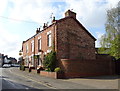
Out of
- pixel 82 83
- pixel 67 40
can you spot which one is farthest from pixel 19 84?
pixel 67 40

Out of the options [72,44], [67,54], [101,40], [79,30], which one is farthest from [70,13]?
[101,40]

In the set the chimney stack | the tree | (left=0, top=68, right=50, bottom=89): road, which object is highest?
the chimney stack

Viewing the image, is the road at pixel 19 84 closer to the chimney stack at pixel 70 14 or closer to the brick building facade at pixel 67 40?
the brick building facade at pixel 67 40

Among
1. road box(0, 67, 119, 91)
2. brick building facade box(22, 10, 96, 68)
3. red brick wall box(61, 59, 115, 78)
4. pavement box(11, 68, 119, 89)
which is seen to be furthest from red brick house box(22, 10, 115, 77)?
road box(0, 67, 119, 91)

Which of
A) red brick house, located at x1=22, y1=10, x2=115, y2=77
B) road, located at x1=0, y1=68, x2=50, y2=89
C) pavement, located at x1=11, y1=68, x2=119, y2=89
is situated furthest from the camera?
red brick house, located at x1=22, y1=10, x2=115, y2=77

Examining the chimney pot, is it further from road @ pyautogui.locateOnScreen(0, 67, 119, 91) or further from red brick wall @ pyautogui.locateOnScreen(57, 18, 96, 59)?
road @ pyautogui.locateOnScreen(0, 67, 119, 91)

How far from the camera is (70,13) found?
27.0 meters

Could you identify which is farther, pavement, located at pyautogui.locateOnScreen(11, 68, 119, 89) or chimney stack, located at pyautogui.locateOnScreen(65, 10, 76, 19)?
chimney stack, located at pyautogui.locateOnScreen(65, 10, 76, 19)

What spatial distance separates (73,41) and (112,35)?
8.29 m

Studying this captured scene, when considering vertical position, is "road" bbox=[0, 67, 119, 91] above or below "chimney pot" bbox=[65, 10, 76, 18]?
below

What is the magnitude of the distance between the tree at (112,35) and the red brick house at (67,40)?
648 centimetres

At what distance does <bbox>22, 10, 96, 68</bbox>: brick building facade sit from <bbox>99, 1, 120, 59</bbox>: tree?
261 inches

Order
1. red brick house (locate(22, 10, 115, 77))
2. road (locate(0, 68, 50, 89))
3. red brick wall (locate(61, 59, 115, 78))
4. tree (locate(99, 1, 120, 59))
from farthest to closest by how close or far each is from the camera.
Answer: red brick house (locate(22, 10, 115, 77)), red brick wall (locate(61, 59, 115, 78)), tree (locate(99, 1, 120, 59)), road (locate(0, 68, 50, 89))

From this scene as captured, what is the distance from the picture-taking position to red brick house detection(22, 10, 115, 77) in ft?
80.0
